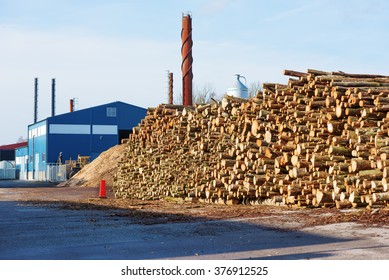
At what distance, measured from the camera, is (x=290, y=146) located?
16500 mm

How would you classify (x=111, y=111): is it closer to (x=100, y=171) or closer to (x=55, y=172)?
(x=55, y=172)

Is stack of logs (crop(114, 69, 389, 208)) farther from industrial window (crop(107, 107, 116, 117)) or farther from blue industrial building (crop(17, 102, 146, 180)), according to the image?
industrial window (crop(107, 107, 116, 117))

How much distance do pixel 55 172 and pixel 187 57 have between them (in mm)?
28228

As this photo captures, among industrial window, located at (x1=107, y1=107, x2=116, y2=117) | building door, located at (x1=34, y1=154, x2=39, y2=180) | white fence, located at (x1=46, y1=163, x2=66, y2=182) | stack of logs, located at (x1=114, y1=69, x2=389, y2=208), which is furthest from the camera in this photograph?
building door, located at (x1=34, y1=154, x2=39, y2=180)

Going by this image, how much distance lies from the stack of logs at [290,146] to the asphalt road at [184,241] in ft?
8.13

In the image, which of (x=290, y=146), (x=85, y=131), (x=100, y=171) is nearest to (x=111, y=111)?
(x=85, y=131)

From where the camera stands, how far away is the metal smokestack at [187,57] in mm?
35500

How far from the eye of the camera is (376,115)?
14.6 metres

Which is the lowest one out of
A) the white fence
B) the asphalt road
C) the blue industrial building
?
the asphalt road

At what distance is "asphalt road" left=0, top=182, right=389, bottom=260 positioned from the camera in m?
8.90

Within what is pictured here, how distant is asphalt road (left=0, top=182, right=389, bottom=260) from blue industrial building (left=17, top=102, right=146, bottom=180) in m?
51.0

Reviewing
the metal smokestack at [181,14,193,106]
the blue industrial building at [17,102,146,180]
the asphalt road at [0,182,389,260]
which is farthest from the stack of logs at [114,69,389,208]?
the blue industrial building at [17,102,146,180]
